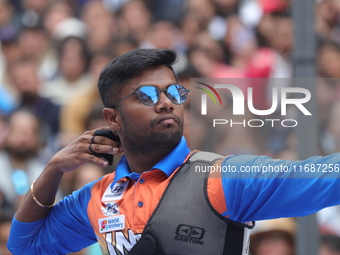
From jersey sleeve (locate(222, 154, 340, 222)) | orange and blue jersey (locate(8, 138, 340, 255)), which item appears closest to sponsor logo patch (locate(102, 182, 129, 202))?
orange and blue jersey (locate(8, 138, 340, 255))

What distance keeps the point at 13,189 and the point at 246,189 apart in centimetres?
394

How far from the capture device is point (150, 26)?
25.8ft

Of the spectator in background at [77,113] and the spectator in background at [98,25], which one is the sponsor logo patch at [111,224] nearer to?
the spectator in background at [77,113]

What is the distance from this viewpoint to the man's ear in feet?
9.78

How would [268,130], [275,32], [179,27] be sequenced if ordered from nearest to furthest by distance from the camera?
[268,130]
[275,32]
[179,27]

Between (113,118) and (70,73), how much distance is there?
4343mm

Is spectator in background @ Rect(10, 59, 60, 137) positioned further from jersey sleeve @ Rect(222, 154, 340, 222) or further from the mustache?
jersey sleeve @ Rect(222, 154, 340, 222)

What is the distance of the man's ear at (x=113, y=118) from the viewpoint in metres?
2.98

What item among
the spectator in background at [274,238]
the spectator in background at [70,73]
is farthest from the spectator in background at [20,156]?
the spectator in background at [274,238]

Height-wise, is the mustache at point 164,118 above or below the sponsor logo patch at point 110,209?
above

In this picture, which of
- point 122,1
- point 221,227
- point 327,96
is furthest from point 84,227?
point 122,1

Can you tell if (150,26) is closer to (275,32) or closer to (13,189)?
(275,32)

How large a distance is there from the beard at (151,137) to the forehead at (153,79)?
0.18m

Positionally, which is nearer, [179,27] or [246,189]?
[246,189]
